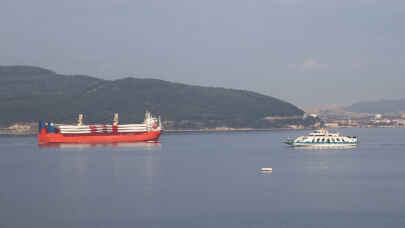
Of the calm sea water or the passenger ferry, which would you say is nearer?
the calm sea water

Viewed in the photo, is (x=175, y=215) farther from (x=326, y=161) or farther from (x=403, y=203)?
(x=326, y=161)

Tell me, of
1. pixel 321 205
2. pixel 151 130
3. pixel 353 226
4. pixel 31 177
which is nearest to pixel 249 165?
pixel 31 177

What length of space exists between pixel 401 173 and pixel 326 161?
716 inches

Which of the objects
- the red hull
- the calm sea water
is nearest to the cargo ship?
the red hull

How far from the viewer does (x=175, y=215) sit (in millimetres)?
47031

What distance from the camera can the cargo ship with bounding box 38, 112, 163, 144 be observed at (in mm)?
166500

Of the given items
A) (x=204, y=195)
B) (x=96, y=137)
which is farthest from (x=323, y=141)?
(x=204, y=195)

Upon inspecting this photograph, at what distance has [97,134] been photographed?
168000 millimetres

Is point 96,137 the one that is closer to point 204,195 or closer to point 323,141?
point 323,141

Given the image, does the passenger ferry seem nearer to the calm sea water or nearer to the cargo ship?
the calm sea water

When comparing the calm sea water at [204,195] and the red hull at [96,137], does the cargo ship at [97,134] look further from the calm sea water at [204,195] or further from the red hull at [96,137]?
the calm sea water at [204,195]

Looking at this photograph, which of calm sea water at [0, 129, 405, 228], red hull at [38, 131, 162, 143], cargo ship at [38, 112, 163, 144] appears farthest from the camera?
cargo ship at [38, 112, 163, 144]

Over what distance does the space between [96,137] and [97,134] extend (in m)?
0.90

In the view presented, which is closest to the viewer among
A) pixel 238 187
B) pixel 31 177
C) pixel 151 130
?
pixel 238 187
